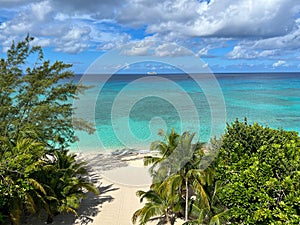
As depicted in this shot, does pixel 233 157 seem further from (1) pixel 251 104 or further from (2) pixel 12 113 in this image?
(1) pixel 251 104

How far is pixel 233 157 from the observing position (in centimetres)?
985

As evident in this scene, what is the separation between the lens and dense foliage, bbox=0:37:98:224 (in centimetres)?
1074

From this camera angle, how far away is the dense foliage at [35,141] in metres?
10.7

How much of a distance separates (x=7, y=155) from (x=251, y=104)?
61.3 m

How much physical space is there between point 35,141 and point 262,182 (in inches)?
450

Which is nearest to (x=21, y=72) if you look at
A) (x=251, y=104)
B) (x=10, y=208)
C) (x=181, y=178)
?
(x=10, y=208)

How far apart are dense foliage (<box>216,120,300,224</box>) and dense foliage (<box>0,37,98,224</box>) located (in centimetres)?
699

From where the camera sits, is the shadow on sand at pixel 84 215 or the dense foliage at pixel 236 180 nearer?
the dense foliage at pixel 236 180

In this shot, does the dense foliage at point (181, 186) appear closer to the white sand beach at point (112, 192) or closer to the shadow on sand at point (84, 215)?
the white sand beach at point (112, 192)

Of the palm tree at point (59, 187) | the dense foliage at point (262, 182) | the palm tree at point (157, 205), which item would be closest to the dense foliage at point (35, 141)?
the palm tree at point (59, 187)

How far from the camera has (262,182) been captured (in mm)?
8406

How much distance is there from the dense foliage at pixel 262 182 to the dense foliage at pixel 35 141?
6.99 m

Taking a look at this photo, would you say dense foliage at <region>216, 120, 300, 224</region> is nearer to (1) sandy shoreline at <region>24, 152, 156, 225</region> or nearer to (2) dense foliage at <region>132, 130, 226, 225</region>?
(2) dense foliage at <region>132, 130, 226, 225</region>

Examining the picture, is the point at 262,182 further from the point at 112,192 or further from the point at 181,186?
the point at 112,192
